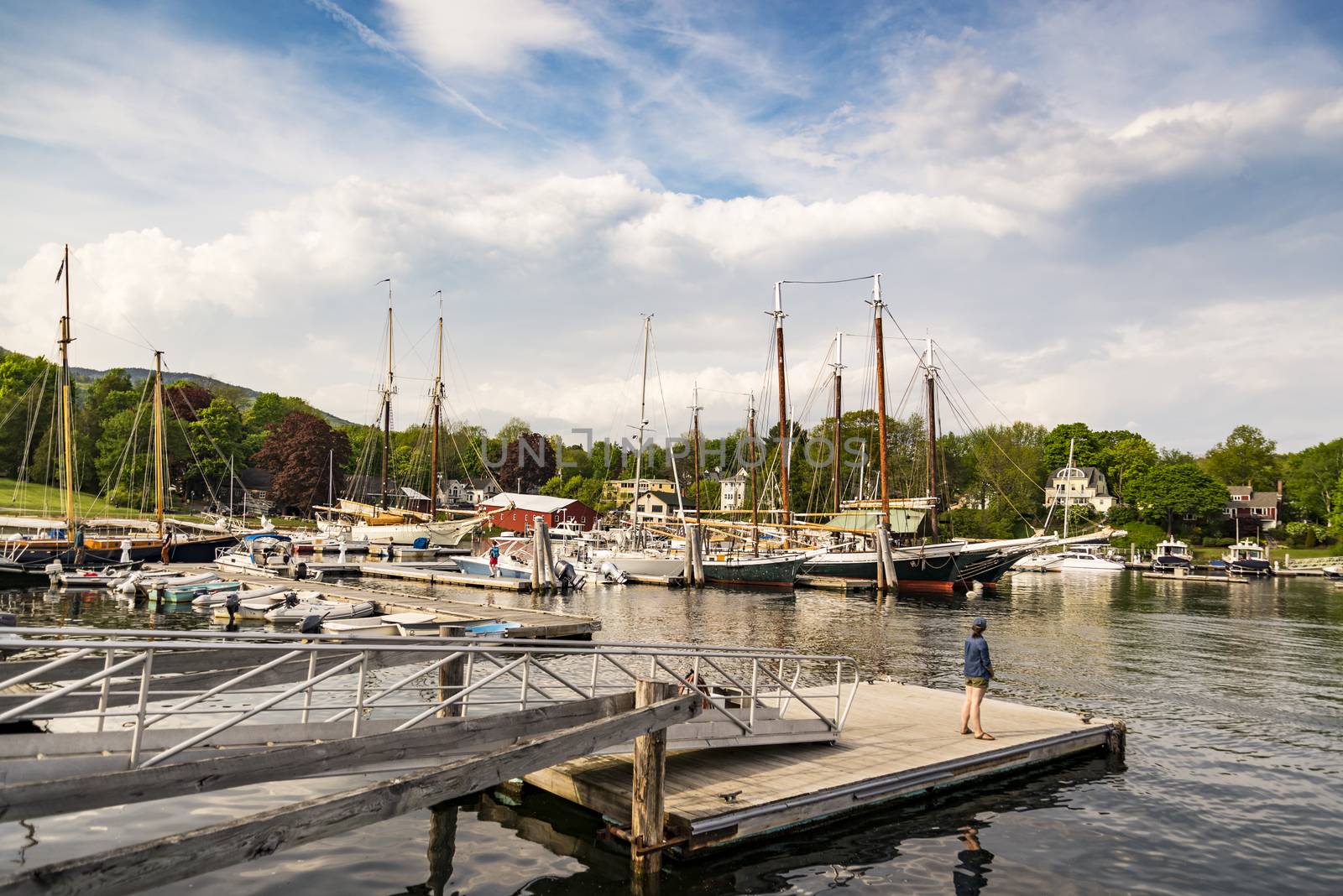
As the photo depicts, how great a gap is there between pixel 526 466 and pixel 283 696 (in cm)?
17090

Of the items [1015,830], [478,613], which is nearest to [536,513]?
[478,613]

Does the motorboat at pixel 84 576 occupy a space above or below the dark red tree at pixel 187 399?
below

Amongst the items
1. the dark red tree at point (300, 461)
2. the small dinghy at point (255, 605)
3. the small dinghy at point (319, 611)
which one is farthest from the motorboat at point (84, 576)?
the dark red tree at point (300, 461)

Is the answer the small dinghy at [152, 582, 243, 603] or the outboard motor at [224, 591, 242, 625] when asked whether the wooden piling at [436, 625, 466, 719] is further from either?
the small dinghy at [152, 582, 243, 603]

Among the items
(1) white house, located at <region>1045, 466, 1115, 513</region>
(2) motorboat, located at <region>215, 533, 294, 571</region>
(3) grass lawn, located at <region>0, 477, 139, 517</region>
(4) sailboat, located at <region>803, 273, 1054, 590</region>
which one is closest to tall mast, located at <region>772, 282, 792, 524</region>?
(4) sailboat, located at <region>803, 273, 1054, 590</region>

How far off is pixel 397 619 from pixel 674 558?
3683cm

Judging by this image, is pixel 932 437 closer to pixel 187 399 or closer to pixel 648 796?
pixel 648 796

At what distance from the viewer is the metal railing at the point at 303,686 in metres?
8.49

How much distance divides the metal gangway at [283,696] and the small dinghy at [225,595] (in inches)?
494

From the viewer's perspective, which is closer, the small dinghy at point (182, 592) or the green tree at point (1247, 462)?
the small dinghy at point (182, 592)

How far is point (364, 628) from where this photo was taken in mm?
29469

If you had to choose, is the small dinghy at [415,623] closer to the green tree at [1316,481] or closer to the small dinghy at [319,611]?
the small dinghy at [319,611]

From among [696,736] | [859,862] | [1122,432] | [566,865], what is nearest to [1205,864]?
[859,862]

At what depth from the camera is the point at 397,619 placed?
99.2 feet
